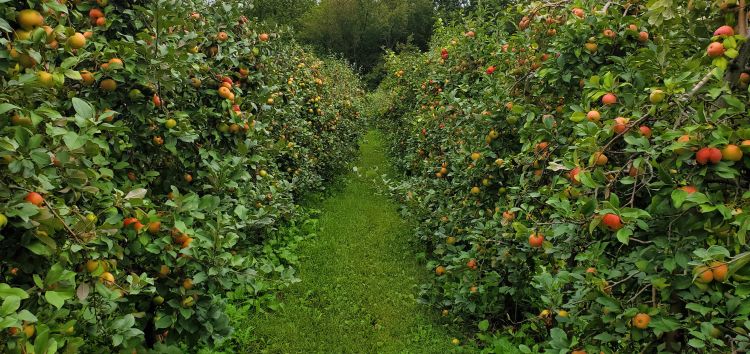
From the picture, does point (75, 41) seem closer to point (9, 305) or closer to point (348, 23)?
point (9, 305)

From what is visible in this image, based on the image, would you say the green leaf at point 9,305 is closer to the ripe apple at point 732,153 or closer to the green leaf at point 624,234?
the green leaf at point 624,234

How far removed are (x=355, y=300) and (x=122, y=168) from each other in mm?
3028

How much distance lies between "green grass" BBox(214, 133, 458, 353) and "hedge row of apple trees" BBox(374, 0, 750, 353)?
17.7 inches

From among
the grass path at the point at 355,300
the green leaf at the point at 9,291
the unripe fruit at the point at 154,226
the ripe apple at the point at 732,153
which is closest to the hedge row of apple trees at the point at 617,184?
the ripe apple at the point at 732,153

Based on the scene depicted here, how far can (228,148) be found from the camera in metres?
3.17

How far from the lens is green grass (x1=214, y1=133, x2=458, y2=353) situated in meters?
4.07

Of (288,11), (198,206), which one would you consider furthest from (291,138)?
(288,11)

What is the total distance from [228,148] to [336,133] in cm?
652

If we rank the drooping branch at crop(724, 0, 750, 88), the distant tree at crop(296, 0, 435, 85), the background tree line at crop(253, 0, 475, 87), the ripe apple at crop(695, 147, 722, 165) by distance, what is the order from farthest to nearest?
the distant tree at crop(296, 0, 435, 85)
the background tree line at crop(253, 0, 475, 87)
the drooping branch at crop(724, 0, 750, 88)
the ripe apple at crop(695, 147, 722, 165)

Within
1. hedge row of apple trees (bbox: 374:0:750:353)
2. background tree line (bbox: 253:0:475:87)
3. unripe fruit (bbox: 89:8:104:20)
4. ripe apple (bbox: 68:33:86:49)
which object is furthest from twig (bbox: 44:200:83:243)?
background tree line (bbox: 253:0:475:87)

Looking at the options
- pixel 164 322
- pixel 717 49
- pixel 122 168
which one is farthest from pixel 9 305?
pixel 717 49

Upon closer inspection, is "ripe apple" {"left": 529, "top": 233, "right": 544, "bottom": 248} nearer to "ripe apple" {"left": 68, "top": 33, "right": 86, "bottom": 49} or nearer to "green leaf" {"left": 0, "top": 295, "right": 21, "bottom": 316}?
"green leaf" {"left": 0, "top": 295, "right": 21, "bottom": 316}

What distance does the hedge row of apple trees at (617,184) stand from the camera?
5.68 ft

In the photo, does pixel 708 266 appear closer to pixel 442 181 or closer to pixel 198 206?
pixel 198 206
